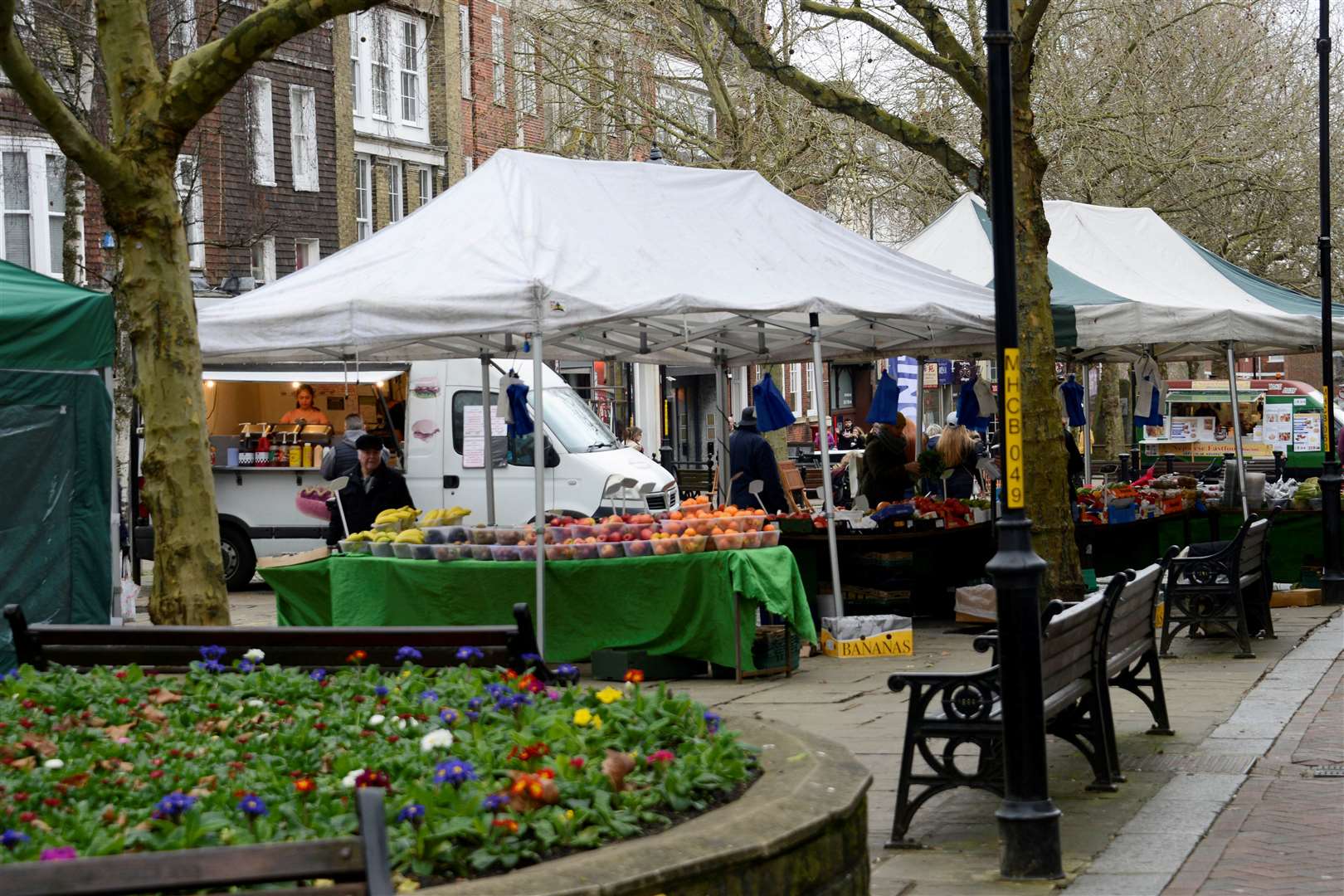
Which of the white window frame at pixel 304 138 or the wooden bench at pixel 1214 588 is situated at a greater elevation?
the white window frame at pixel 304 138

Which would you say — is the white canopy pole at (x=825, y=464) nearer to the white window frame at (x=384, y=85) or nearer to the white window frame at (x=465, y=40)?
A: the white window frame at (x=384, y=85)

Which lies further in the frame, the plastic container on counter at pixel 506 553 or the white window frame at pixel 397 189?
the white window frame at pixel 397 189

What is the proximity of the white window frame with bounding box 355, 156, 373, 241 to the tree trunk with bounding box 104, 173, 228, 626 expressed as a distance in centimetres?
2898

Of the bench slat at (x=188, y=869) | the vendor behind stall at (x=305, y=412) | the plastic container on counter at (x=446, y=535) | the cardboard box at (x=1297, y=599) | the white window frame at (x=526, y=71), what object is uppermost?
the white window frame at (x=526, y=71)

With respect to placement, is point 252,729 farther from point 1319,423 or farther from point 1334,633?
point 1319,423

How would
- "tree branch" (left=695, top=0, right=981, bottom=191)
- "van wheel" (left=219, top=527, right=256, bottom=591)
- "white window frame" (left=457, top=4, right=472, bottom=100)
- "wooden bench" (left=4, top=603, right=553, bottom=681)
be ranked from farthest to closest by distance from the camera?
"white window frame" (left=457, top=4, right=472, bottom=100)
"van wheel" (left=219, top=527, right=256, bottom=591)
"tree branch" (left=695, top=0, right=981, bottom=191)
"wooden bench" (left=4, top=603, right=553, bottom=681)

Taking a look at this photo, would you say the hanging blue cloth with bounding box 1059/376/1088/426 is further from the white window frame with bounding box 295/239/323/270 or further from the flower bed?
the white window frame with bounding box 295/239/323/270

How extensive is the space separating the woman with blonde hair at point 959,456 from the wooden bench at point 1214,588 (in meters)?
5.66

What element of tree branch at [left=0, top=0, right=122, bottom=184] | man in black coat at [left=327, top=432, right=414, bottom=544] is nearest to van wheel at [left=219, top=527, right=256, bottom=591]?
man in black coat at [left=327, top=432, right=414, bottom=544]

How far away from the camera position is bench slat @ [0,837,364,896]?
317 centimetres

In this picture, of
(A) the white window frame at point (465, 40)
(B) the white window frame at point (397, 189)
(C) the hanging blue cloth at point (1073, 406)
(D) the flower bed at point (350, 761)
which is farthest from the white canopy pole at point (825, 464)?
(A) the white window frame at point (465, 40)

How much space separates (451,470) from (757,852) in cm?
1580

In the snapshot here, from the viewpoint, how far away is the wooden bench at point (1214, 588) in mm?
13164

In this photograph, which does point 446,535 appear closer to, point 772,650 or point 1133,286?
point 772,650
